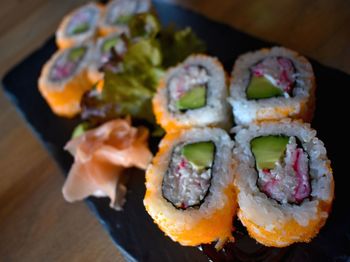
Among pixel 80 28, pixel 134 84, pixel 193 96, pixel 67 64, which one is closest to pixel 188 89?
pixel 193 96

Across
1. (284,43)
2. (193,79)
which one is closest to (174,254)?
(193,79)

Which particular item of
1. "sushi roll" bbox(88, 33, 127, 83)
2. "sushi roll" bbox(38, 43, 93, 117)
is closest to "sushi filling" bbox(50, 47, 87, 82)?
"sushi roll" bbox(38, 43, 93, 117)

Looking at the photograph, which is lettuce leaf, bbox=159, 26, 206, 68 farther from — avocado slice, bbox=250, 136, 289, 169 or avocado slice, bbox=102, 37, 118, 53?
avocado slice, bbox=250, 136, 289, 169

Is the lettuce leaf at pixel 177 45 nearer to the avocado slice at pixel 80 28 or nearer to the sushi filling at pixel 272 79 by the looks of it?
the sushi filling at pixel 272 79

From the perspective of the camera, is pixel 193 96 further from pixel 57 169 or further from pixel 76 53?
pixel 76 53

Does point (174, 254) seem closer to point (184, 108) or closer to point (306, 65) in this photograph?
point (184, 108)
